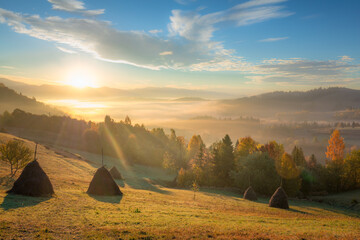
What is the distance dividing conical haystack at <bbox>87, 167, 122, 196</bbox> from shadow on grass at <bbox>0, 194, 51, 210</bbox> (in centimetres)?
805

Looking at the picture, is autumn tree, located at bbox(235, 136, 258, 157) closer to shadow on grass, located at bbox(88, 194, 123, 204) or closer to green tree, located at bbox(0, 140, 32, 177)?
shadow on grass, located at bbox(88, 194, 123, 204)

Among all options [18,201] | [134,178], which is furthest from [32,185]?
[134,178]

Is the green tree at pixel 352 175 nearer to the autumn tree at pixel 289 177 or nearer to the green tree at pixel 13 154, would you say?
the autumn tree at pixel 289 177

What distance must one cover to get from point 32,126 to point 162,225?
113 m

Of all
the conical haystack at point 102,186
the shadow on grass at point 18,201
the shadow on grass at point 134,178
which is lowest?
the shadow on grass at point 134,178

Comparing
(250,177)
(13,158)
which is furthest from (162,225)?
(250,177)

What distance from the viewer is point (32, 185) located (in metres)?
26.9

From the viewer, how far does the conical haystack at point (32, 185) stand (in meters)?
26.5

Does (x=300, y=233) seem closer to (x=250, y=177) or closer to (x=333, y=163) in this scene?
(x=250, y=177)

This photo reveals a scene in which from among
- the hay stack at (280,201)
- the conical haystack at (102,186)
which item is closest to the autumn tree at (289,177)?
the hay stack at (280,201)

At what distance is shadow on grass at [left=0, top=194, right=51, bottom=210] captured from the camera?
2078 cm

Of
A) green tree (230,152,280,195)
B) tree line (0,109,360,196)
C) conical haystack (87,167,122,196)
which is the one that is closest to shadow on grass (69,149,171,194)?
tree line (0,109,360,196)

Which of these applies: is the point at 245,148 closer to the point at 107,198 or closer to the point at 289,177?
the point at 289,177

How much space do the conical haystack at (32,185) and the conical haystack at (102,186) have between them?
6.78m
